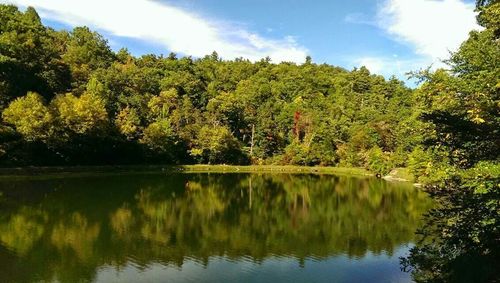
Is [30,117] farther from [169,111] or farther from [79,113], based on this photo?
[169,111]

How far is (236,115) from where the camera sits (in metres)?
85.6

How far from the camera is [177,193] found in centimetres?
4072

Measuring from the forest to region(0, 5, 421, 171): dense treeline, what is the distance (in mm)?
212

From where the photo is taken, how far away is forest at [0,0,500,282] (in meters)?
13.4

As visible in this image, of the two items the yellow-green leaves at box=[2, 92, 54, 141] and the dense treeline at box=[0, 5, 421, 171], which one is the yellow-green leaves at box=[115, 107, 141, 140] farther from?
the yellow-green leaves at box=[2, 92, 54, 141]

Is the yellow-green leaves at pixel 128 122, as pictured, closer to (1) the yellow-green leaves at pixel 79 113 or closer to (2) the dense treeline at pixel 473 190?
(1) the yellow-green leaves at pixel 79 113

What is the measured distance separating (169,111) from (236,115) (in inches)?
495

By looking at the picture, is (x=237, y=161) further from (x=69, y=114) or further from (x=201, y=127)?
(x=69, y=114)

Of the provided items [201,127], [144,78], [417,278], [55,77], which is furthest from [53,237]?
[144,78]

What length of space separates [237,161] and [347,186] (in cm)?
2643

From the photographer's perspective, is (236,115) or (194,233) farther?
(236,115)

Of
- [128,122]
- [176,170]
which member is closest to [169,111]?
[128,122]

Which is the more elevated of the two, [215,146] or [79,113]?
[79,113]

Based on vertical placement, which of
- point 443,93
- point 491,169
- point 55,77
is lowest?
point 491,169
